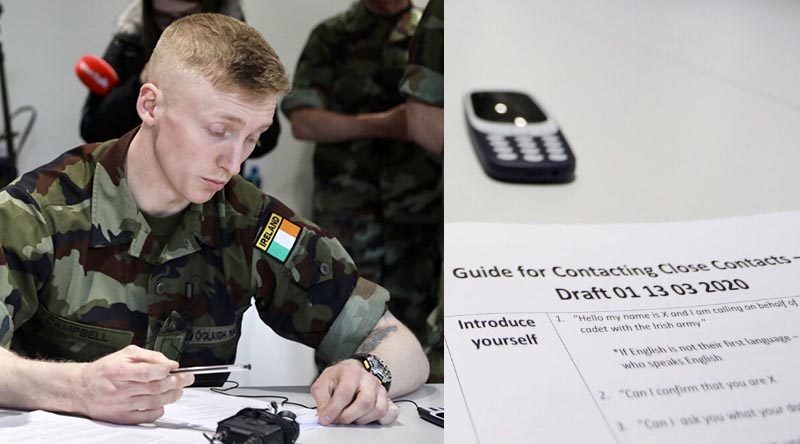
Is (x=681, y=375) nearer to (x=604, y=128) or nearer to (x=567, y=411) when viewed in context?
(x=567, y=411)

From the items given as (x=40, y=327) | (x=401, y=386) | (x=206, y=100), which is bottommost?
(x=401, y=386)

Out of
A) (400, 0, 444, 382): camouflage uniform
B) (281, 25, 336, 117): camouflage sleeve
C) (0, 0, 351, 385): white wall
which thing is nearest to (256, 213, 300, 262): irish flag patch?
(0, 0, 351, 385): white wall

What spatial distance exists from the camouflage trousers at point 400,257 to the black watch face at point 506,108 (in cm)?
72

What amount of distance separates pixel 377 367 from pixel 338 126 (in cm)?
51

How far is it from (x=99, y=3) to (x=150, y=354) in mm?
610

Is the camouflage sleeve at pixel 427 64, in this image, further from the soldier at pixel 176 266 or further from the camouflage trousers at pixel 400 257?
the camouflage trousers at pixel 400 257

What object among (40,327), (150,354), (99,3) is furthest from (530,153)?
(99,3)

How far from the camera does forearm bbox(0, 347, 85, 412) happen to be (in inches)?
27.5

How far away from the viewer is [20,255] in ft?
2.59

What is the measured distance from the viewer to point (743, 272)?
398 mm

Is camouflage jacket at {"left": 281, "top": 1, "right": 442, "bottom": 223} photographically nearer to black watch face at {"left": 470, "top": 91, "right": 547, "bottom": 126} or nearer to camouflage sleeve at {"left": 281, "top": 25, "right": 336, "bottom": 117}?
camouflage sleeve at {"left": 281, "top": 25, "right": 336, "bottom": 117}

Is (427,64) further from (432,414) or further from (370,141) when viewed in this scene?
(370,141)

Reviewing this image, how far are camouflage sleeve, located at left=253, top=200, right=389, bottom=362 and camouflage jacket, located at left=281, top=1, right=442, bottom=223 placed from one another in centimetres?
34

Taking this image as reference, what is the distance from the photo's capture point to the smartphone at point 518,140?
443 millimetres
